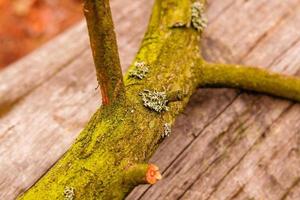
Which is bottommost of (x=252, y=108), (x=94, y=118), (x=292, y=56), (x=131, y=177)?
(x=131, y=177)

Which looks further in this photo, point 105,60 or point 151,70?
point 151,70

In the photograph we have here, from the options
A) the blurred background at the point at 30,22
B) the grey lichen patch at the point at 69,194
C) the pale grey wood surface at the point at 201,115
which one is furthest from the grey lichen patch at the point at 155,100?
the blurred background at the point at 30,22

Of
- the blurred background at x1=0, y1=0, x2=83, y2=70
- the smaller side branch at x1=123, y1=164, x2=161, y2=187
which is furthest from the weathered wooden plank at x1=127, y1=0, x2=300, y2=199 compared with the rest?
the blurred background at x1=0, y1=0, x2=83, y2=70

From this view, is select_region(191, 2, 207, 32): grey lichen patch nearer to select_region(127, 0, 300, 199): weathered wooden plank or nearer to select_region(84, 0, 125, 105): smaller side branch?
select_region(127, 0, 300, 199): weathered wooden plank

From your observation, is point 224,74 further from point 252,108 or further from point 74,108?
point 74,108

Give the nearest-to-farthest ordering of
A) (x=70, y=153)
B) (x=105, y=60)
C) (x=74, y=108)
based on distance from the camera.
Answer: (x=105, y=60), (x=70, y=153), (x=74, y=108)

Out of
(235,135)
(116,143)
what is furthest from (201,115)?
(116,143)

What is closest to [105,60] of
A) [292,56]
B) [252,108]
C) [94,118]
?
[94,118]
